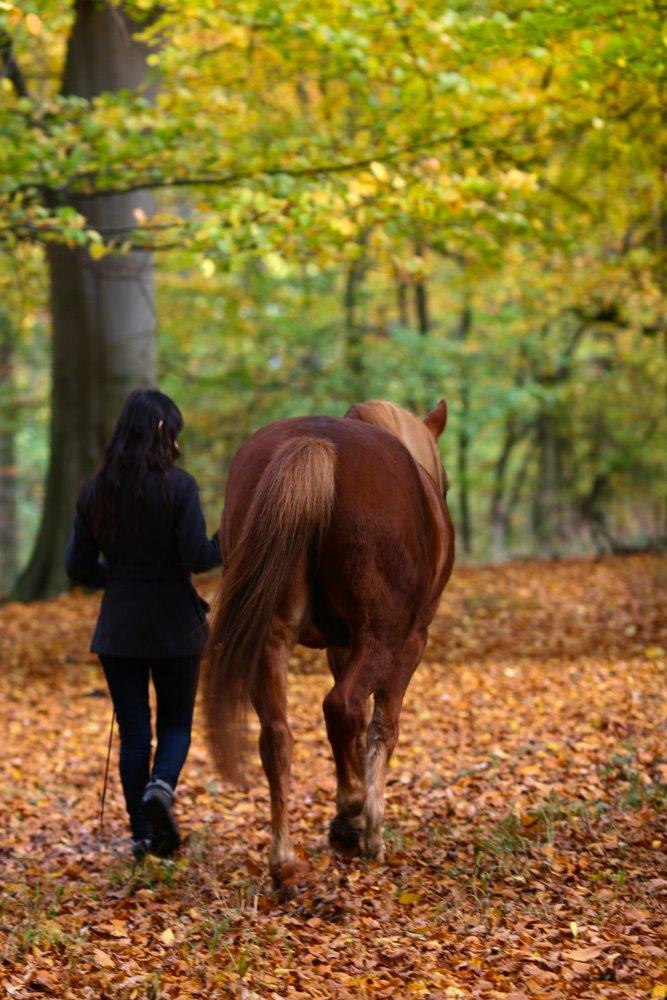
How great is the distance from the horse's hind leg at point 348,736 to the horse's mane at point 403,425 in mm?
1058

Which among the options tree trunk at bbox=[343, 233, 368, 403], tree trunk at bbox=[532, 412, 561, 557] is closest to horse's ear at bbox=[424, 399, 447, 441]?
tree trunk at bbox=[343, 233, 368, 403]

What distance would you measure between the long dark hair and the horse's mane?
2.98 ft

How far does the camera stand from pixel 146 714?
18.1 ft

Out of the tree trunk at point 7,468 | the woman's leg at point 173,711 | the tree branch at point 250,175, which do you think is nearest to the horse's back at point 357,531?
the woman's leg at point 173,711

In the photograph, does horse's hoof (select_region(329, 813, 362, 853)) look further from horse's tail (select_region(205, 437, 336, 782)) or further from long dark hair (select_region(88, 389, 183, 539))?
long dark hair (select_region(88, 389, 183, 539))

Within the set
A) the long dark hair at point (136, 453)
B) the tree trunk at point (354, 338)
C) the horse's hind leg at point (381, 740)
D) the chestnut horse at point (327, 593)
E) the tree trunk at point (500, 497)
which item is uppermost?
the tree trunk at point (354, 338)

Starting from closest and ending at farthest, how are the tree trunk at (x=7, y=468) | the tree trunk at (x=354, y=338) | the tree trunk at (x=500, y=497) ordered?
the tree trunk at (x=354, y=338) < the tree trunk at (x=7, y=468) < the tree trunk at (x=500, y=497)

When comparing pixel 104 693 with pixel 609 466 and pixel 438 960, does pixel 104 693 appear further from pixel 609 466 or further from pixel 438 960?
pixel 609 466

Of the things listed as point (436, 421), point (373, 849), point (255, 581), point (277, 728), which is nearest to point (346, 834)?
point (373, 849)

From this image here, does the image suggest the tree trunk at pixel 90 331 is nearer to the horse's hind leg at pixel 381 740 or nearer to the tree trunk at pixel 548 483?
the horse's hind leg at pixel 381 740

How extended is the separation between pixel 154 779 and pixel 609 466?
643 inches

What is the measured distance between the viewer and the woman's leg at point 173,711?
213 inches

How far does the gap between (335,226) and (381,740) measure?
4.23 metres

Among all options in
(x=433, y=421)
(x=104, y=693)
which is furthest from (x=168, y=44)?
(x=433, y=421)
